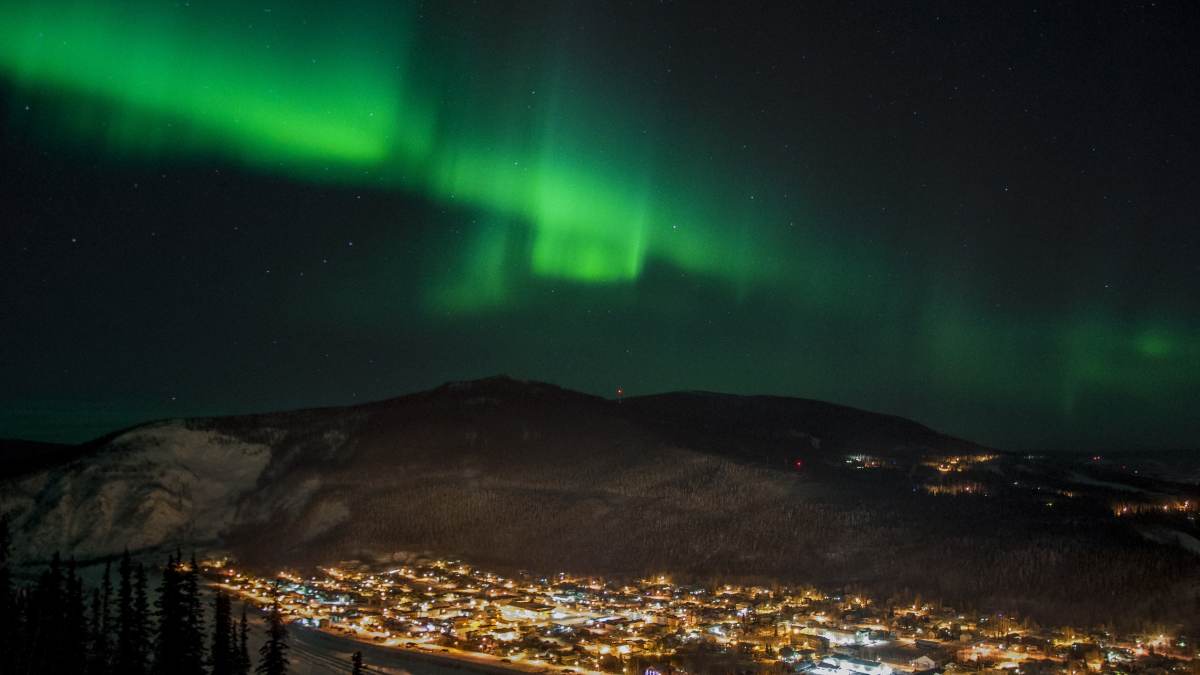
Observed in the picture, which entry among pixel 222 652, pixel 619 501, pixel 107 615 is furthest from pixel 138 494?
pixel 222 652

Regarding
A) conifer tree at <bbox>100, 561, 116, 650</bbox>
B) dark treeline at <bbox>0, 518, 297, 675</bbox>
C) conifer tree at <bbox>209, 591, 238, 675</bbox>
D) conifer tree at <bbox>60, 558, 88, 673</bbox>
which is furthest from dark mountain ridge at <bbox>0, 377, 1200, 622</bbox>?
conifer tree at <bbox>60, 558, 88, 673</bbox>

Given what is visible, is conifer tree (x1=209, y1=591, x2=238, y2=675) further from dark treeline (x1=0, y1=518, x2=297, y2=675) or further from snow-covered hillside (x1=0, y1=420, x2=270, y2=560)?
snow-covered hillside (x1=0, y1=420, x2=270, y2=560)

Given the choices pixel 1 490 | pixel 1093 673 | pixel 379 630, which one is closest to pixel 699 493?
pixel 379 630

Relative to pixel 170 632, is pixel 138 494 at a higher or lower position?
lower

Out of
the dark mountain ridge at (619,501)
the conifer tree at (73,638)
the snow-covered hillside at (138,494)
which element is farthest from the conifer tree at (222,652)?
the snow-covered hillside at (138,494)

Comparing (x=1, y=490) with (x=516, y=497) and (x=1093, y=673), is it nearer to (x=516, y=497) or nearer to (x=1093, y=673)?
(x=516, y=497)

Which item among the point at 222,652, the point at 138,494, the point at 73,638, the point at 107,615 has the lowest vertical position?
the point at 138,494

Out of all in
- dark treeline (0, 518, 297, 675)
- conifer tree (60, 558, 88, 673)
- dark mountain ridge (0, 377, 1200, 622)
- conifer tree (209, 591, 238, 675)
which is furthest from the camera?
dark mountain ridge (0, 377, 1200, 622)

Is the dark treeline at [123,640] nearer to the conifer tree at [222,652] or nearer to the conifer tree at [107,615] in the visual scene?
the conifer tree at [222,652]

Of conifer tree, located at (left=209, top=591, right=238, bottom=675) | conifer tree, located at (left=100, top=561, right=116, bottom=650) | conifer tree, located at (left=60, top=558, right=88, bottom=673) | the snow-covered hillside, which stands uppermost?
conifer tree, located at (left=209, top=591, right=238, bottom=675)

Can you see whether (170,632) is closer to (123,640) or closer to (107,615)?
(123,640)

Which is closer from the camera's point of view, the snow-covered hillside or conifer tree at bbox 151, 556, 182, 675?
conifer tree at bbox 151, 556, 182, 675

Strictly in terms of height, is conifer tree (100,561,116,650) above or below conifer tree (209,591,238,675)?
below
